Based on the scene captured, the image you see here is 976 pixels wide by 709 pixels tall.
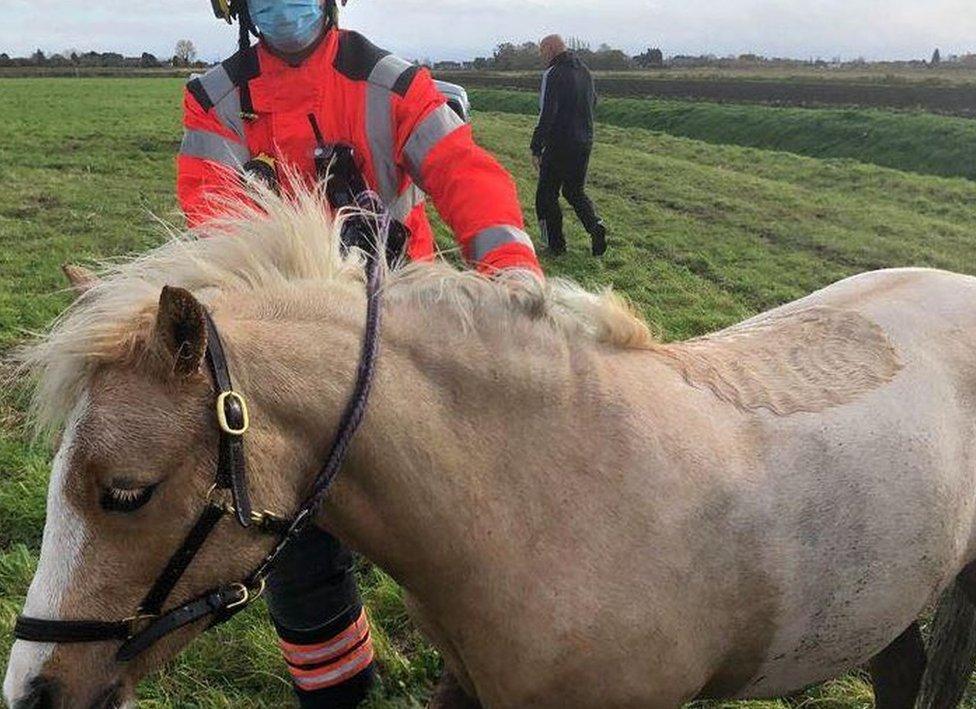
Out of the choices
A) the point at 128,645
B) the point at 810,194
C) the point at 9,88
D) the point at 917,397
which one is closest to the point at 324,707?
the point at 128,645

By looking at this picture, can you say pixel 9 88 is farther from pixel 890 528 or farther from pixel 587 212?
pixel 890 528

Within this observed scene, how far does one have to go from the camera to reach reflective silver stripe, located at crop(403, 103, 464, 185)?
2648 millimetres

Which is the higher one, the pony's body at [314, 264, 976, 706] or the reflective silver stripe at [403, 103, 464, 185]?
the reflective silver stripe at [403, 103, 464, 185]

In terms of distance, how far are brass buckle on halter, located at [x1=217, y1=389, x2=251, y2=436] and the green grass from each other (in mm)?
19187

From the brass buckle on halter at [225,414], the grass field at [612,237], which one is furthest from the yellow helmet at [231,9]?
the brass buckle on halter at [225,414]

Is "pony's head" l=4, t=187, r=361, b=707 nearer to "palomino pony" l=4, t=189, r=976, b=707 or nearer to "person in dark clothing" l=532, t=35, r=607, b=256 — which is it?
"palomino pony" l=4, t=189, r=976, b=707

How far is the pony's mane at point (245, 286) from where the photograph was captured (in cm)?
174

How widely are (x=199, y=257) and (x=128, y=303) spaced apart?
19 centimetres

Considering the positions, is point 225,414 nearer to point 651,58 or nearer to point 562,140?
point 562,140

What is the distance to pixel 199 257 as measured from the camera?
1.91 m

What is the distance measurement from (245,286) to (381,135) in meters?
1.07

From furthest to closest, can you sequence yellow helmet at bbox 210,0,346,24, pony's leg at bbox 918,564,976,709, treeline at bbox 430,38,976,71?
treeline at bbox 430,38,976,71
pony's leg at bbox 918,564,976,709
yellow helmet at bbox 210,0,346,24

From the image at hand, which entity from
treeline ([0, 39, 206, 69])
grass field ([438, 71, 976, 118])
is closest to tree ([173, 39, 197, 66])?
treeline ([0, 39, 206, 69])

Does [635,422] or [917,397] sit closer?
[635,422]
